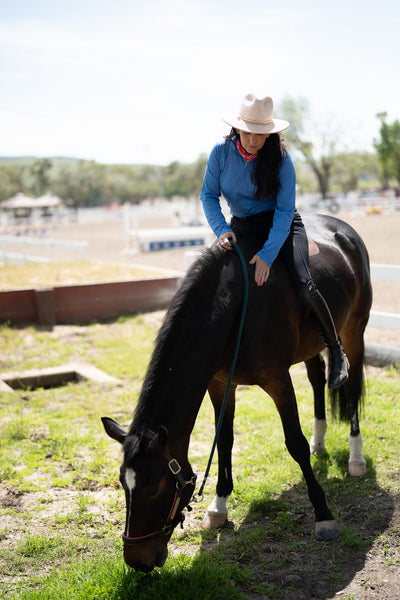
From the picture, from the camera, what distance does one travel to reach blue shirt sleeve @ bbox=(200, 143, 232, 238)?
137 inches

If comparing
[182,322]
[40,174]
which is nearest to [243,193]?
[182,322]

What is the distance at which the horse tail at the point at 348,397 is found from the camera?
175 inches

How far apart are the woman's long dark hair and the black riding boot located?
626 mm

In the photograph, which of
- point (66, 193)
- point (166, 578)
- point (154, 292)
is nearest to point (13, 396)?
point (166, 578)

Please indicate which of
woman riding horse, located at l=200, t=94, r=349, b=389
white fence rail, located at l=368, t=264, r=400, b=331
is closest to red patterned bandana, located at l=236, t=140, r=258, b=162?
woman riding horse, located at l=200, t=94, r=349, b=389

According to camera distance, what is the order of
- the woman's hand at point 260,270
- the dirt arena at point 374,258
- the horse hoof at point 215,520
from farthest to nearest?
the dirt arena at point 374,258 → the horse hoof at point 215,520 → the woman's hand at point 260,270

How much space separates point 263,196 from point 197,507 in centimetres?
218

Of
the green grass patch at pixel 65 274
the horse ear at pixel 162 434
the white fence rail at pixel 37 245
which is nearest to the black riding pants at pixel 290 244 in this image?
the horse ear at pixel 162 434

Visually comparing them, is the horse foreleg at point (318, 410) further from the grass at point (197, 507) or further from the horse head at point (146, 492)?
the horse head at point (146, 492)

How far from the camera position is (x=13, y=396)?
5.83 meters

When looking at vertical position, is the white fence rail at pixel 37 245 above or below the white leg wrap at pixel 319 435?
above

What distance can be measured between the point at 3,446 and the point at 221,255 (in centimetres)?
276

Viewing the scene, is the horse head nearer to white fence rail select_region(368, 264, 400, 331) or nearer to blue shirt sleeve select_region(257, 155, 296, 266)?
blue shirt sleeve select_region(257, 155, 296, 266)

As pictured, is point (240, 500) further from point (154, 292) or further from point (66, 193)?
point (66, 193)
